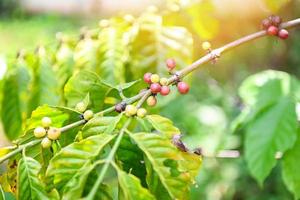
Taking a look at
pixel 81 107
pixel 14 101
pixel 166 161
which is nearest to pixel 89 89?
pixel 81 107

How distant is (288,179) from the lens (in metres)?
1.66

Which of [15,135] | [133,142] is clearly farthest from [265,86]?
[133,142]

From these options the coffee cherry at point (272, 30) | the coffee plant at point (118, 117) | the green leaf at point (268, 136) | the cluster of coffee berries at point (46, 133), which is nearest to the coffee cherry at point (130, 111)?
the coffee plant at point (118, 117)

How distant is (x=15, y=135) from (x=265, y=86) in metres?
0.75

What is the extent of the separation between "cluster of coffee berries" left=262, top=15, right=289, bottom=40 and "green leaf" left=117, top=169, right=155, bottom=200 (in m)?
0.62

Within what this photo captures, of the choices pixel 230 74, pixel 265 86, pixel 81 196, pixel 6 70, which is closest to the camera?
pixel 81 196

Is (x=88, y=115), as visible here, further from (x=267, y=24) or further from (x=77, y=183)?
(x=267, y=24)

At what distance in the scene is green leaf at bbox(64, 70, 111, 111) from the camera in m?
1.24

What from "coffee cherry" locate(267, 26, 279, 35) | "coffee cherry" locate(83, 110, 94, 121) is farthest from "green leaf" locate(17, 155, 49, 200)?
"coffee cherry" locate(267, 26, 279, 35)

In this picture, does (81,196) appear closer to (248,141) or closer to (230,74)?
(248,141)

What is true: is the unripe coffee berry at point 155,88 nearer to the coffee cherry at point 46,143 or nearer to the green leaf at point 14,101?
the coffee cherry at point 46,143

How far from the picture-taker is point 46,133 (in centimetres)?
107

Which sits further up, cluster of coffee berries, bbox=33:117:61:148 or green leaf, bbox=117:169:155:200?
cluster of coffee berries, bbox=33:117:61:148

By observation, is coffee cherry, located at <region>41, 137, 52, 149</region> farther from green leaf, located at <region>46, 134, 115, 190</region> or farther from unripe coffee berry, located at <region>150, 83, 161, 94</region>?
unripe coffee berry, located at <region>150, 83, 161, 94</region>
